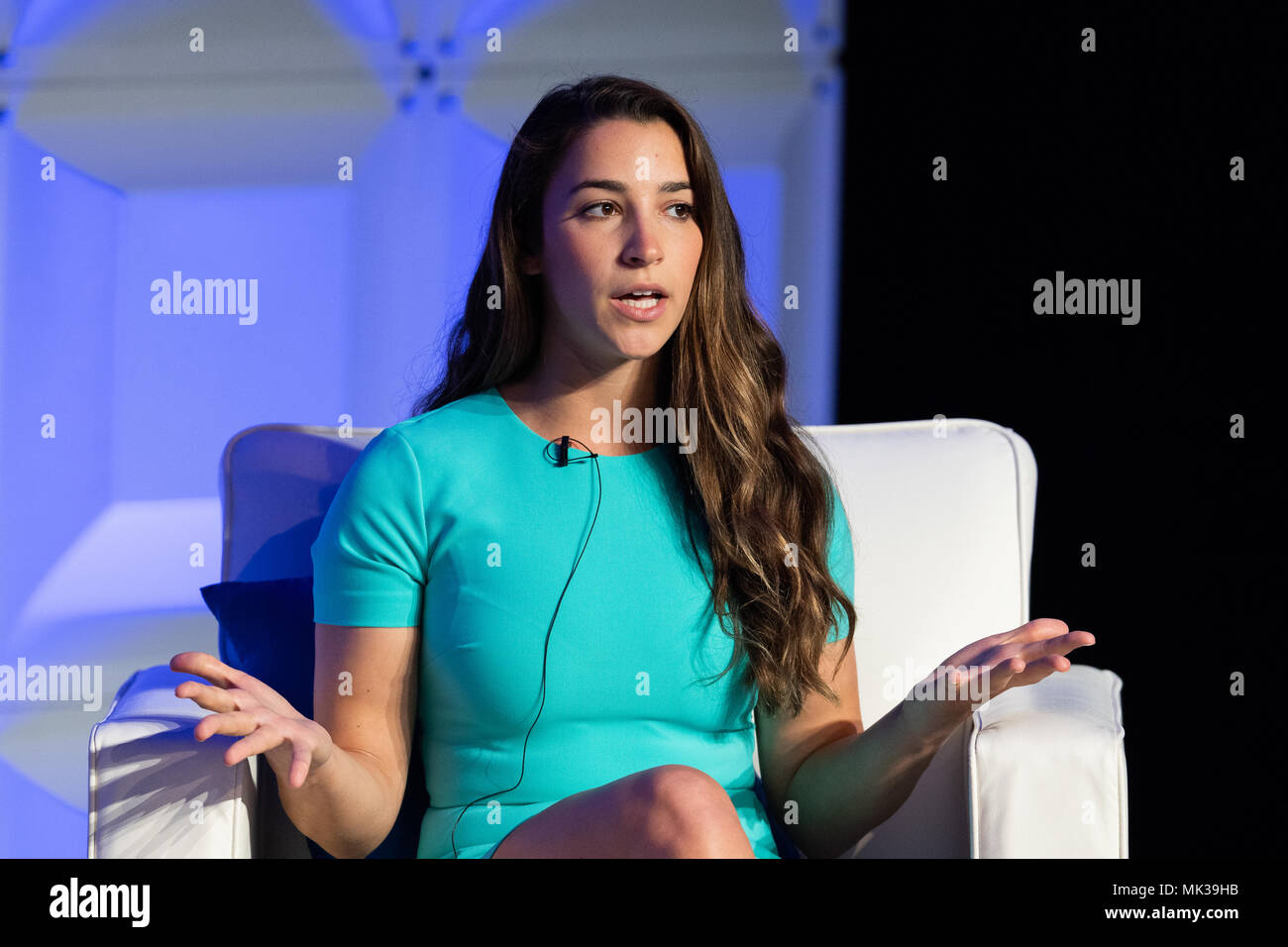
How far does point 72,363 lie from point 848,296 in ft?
6.17

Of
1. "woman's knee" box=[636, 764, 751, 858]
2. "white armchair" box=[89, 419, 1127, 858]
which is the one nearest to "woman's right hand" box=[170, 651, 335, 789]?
"white armchair" box=[89, 419, 1127, 858]

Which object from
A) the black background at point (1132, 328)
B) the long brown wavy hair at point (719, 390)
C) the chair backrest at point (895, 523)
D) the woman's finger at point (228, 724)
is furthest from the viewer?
the black background at point (1132, 328)

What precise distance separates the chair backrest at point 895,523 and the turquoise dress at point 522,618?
297 mm

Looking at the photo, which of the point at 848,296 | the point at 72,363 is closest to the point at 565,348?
the point at 848,296

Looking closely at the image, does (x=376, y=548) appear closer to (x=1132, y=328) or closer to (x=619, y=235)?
(x=619, y=235)

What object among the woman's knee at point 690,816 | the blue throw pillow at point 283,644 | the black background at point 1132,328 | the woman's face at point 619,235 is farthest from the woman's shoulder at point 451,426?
the black background at point 1132,328

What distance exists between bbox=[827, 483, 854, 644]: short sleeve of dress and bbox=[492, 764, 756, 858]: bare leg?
47 cm

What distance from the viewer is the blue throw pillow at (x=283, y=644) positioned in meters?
1.57

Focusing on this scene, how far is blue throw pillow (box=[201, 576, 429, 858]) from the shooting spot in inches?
61.9

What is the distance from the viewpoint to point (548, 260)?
5.11ft

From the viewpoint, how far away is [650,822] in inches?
46.8

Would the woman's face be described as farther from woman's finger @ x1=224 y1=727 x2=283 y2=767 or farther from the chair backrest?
woman's finger @ x1=224 y1=727 x2=283 y2=767

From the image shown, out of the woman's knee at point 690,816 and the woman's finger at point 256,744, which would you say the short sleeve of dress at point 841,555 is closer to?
the woman's knee at point 690,816

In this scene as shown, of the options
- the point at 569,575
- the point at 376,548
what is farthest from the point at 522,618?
the point at 376,548
